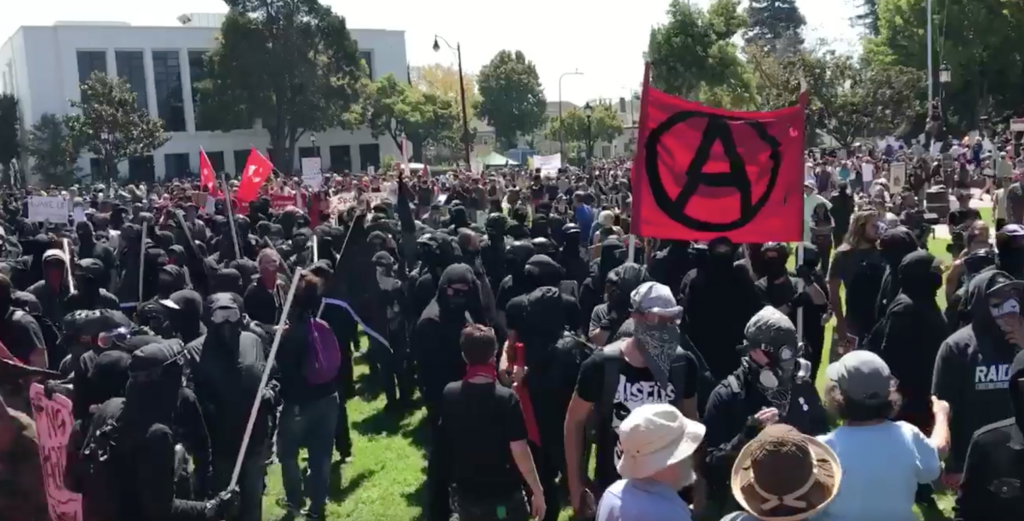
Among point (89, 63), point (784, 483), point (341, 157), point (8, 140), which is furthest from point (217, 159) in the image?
point (784, 483)

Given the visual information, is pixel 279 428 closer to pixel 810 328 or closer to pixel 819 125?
pixel 810 328

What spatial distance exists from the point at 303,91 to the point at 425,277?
Result: 5598cm

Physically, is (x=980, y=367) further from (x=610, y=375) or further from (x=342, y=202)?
(x=342, y=202)

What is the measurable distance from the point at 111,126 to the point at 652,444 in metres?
58.5

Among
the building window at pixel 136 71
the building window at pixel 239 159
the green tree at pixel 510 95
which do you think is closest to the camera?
the building window at pixel 136 71

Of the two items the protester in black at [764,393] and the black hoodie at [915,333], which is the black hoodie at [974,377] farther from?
the protester in black at [764,393]

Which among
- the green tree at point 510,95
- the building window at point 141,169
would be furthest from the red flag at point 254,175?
the green tree at point 510,95

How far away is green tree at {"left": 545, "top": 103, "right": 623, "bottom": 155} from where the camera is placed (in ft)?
249

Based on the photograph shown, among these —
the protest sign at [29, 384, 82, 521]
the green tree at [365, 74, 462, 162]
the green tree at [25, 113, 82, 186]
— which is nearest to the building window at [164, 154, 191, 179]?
the green tree at [25, 113, 82, 186]

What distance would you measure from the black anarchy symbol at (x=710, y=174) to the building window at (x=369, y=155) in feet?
238

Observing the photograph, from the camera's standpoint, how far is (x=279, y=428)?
6.77 meters

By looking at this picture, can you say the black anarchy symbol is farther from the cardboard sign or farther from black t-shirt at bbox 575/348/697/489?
the cardboard sign

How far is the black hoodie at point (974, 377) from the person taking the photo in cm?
507

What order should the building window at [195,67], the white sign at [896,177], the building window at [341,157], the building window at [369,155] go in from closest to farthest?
1. the white sign at [896,177]
2. the building window at [195,67]
3. the building window at [341,157]
4. the building window at [369,155]
